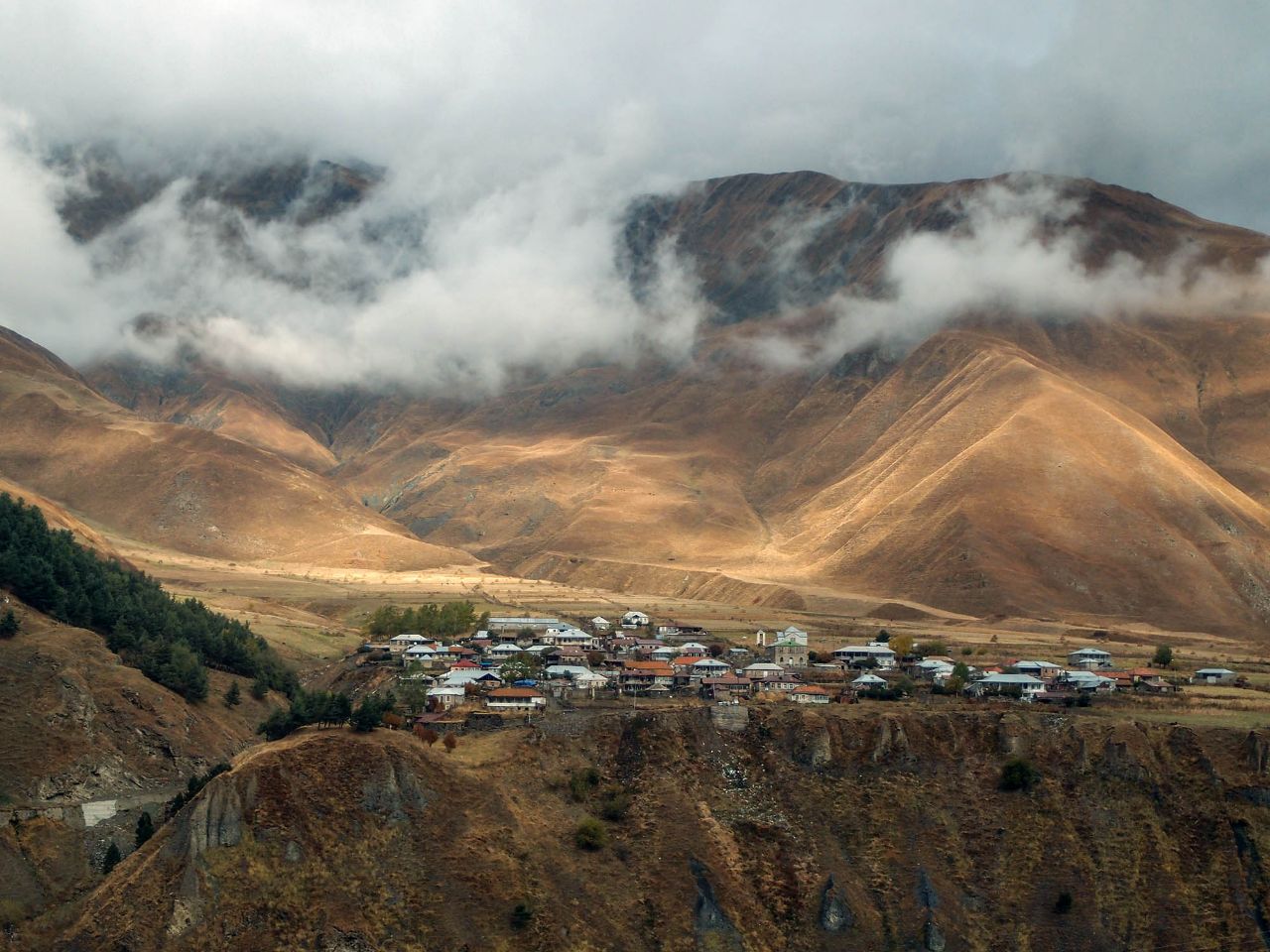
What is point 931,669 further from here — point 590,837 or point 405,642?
point 405,642

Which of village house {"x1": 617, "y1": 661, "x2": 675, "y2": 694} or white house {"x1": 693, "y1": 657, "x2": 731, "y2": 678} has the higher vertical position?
white house {"x1": 693, "y1": 657, "x2": 731, "y2": 678}

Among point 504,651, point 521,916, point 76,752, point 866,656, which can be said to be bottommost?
point 521,916

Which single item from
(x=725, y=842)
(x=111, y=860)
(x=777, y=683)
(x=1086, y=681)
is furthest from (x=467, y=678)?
(x=1086, y=681)

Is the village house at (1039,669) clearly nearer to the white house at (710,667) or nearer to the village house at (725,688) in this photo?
the white house at (710,667)

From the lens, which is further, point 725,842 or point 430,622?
point 430,622

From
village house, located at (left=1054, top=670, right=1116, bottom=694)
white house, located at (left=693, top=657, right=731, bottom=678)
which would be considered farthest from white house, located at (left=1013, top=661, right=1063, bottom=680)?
white house, located at (left=693, top=657, right=731, bottom=678)

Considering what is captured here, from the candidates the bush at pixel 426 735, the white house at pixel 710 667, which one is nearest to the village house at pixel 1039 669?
the white house at pixel 710 667

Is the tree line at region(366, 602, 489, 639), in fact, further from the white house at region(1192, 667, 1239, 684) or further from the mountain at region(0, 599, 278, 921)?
the white house at region(1192, 667, 1239, 684)

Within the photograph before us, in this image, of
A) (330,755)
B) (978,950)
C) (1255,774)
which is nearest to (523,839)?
(330,755)
